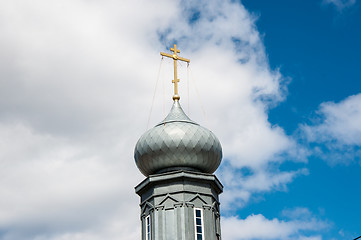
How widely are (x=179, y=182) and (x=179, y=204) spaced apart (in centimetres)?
125

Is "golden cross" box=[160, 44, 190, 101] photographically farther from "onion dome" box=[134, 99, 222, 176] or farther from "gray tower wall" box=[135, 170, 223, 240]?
"gray tower wall" box=[135, 170, 223, 240]

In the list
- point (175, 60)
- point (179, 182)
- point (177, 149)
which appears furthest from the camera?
point (175, 60)

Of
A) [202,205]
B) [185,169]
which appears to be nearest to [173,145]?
[185,169]

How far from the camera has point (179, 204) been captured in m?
33.4

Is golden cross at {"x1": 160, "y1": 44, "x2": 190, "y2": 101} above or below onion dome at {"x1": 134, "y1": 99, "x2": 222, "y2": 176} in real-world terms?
above

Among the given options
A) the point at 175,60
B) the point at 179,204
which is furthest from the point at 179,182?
the point at 175,60

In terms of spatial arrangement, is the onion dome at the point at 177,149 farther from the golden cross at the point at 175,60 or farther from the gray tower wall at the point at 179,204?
the golden cross at the point at 175,60

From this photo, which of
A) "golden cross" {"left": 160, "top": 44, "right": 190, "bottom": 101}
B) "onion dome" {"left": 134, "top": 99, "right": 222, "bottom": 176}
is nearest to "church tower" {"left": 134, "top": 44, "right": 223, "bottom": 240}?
"onion dome" {"left": 134, "top": 99, "right": 222, "bottom": 176}

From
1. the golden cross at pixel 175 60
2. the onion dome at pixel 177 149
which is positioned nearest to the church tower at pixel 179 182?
the onion dome at pixel 177 149

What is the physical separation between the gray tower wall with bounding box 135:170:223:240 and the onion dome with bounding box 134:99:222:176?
2.63 ft

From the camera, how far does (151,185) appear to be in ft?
113

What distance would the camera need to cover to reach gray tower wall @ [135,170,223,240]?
33.0 metres

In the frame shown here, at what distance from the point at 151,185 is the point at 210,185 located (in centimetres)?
326

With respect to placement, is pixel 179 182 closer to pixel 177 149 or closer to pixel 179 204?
pixel 179 204
